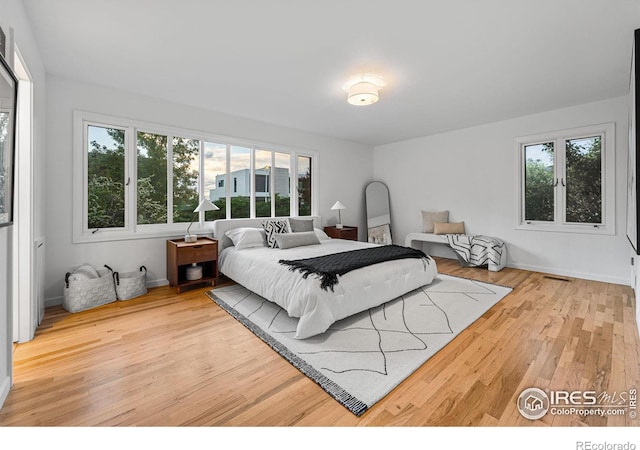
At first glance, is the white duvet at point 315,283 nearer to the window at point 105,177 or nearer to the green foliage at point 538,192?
the window at point 105,177

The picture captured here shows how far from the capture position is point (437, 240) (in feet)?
17.6

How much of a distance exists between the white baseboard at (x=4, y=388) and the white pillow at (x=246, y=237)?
7.86 ft

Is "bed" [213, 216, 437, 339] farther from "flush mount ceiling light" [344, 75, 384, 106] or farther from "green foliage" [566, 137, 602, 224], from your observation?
"green foliage" [566, 137, 602, 224]

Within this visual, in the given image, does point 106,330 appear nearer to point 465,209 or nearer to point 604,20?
point 604,20

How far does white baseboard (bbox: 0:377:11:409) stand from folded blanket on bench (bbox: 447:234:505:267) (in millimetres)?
5429

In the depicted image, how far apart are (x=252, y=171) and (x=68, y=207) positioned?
7.93 ft

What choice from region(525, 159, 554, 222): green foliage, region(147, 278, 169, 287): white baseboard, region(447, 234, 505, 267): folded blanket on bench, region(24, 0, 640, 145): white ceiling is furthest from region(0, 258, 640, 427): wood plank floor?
region(24, 0, 640, 145): white ceiling

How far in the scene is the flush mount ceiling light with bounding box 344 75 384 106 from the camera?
3.14 meters

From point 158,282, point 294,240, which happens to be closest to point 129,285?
point 158,282

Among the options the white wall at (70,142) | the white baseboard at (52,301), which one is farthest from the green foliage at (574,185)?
the white baseboard at (52,301)

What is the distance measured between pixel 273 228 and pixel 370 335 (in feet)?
7.88

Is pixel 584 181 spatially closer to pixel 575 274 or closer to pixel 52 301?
pixel 575 274

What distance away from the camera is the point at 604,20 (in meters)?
2.23

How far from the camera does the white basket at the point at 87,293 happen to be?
297 centimetres
